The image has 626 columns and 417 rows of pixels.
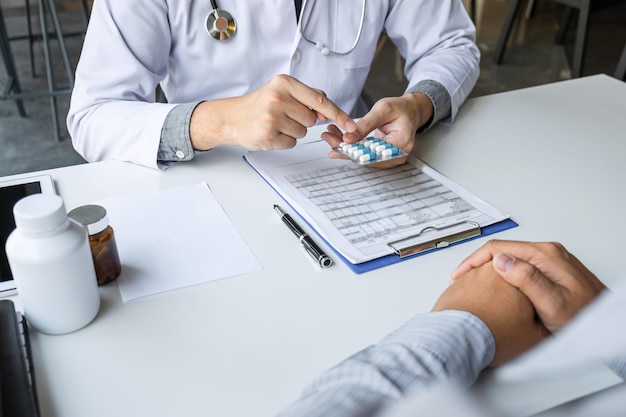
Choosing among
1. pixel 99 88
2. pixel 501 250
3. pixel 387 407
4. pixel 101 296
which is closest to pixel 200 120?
pixel 99 88

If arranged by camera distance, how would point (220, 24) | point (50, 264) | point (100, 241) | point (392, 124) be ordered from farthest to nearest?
point (220, 24), point (392, 124), point (100, 241), point (50, 264)

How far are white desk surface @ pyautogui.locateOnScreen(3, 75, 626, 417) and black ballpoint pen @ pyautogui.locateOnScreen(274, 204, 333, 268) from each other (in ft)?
0.03

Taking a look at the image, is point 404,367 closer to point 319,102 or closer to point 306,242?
point 306,242

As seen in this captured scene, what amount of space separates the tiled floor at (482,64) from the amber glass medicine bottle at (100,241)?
2.08 meters

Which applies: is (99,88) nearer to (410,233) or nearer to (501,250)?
(410,233)

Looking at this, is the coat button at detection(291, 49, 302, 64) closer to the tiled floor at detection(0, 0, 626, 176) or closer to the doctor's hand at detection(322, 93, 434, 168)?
the doctor's hand at detection(322, 93, 434, 168)

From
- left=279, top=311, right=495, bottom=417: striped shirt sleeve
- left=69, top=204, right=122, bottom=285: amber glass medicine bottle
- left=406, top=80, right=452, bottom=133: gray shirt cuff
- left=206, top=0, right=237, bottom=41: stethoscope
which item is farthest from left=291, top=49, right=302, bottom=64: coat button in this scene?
left=279, top=311, right=495, bottom=417: striped shirt sleeve

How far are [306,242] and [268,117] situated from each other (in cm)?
22

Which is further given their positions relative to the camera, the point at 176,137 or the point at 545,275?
the point at 176,137

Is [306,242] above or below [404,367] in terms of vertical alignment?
below

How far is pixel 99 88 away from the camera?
1.08 meters

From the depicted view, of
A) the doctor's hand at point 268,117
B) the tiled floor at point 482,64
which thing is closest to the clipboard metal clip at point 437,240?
the doctor's hand at point 268,117

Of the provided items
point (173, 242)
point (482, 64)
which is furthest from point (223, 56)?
point (482, 64)

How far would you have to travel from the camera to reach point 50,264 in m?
0.57
